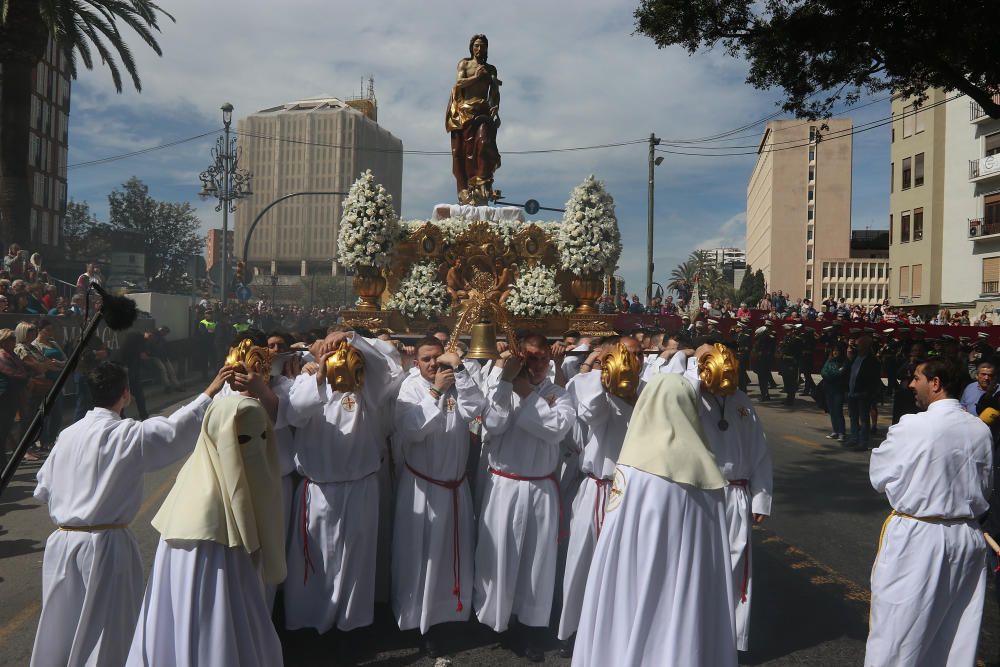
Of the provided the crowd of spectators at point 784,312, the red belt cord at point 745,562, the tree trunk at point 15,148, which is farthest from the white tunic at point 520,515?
the tree trunk at point 15,148

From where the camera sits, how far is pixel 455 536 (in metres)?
5.03

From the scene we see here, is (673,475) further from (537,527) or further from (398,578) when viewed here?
(398,578)

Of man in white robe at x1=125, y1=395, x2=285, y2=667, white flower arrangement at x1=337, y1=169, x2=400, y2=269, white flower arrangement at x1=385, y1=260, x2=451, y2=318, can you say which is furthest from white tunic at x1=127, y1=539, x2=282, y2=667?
white flower arrangement at x1=337, y1=169, x2=400, y2=269

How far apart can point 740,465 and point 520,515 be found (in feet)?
4.90

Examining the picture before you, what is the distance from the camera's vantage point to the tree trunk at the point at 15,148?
15.2 metres

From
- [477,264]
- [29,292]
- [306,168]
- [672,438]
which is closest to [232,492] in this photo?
[672,438]

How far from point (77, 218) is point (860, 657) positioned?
154 feet

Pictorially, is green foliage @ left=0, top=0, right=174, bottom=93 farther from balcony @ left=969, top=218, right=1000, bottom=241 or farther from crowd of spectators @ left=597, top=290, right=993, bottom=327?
balcony @ left=969, top=218, right=1000, bottom=241

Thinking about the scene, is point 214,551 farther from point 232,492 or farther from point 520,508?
point 520,508

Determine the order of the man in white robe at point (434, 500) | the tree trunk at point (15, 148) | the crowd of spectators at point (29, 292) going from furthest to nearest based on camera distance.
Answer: the tree trunk at point (15, 148), the crowd of spectators at point (29, 292), the man in white robe at point (434, 500)

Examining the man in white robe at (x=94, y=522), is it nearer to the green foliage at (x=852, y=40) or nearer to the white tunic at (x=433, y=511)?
the white tunic at (x=433, y=511)

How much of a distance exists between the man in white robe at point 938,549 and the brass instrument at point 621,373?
1.48 metres

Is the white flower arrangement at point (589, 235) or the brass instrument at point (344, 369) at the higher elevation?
the white flower arrangement at point (589, 235)

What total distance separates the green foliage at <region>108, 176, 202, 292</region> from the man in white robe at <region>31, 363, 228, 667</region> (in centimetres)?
3451
